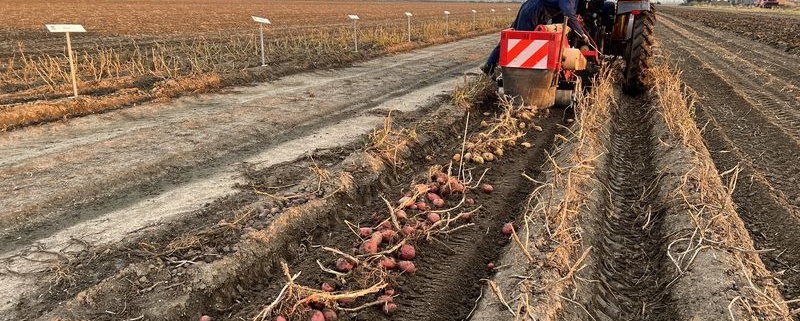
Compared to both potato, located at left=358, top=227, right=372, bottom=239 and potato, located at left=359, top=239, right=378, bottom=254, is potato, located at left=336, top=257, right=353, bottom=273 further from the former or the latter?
potato, located at left=358, top=227, right=372, bottom=239

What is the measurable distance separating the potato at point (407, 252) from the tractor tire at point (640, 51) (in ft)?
20.0

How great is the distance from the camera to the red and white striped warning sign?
6.28 meters

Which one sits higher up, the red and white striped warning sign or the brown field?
the red and white striped warning sign

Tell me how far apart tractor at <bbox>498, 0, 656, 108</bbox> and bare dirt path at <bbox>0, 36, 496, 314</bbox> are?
1625 mm

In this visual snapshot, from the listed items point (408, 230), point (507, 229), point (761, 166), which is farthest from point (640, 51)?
point (408, 230)

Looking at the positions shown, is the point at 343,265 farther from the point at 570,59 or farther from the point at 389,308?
the point at 570,59

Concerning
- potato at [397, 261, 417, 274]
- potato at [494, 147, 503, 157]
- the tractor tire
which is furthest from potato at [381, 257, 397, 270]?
the tractor tire

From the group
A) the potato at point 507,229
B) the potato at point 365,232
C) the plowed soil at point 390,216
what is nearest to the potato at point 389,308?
the plowed soil at point 390,216

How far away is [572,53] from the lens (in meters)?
6.56

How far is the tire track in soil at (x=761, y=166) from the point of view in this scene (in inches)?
138

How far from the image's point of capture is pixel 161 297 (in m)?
2.80

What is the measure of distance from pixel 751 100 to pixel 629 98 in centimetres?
170

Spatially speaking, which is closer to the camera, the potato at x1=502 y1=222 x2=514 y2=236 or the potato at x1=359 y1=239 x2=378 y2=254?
the potato at x1=359 y1=239 x2=378 y2=254

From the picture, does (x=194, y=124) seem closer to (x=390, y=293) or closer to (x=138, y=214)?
(x=138, y=214)
